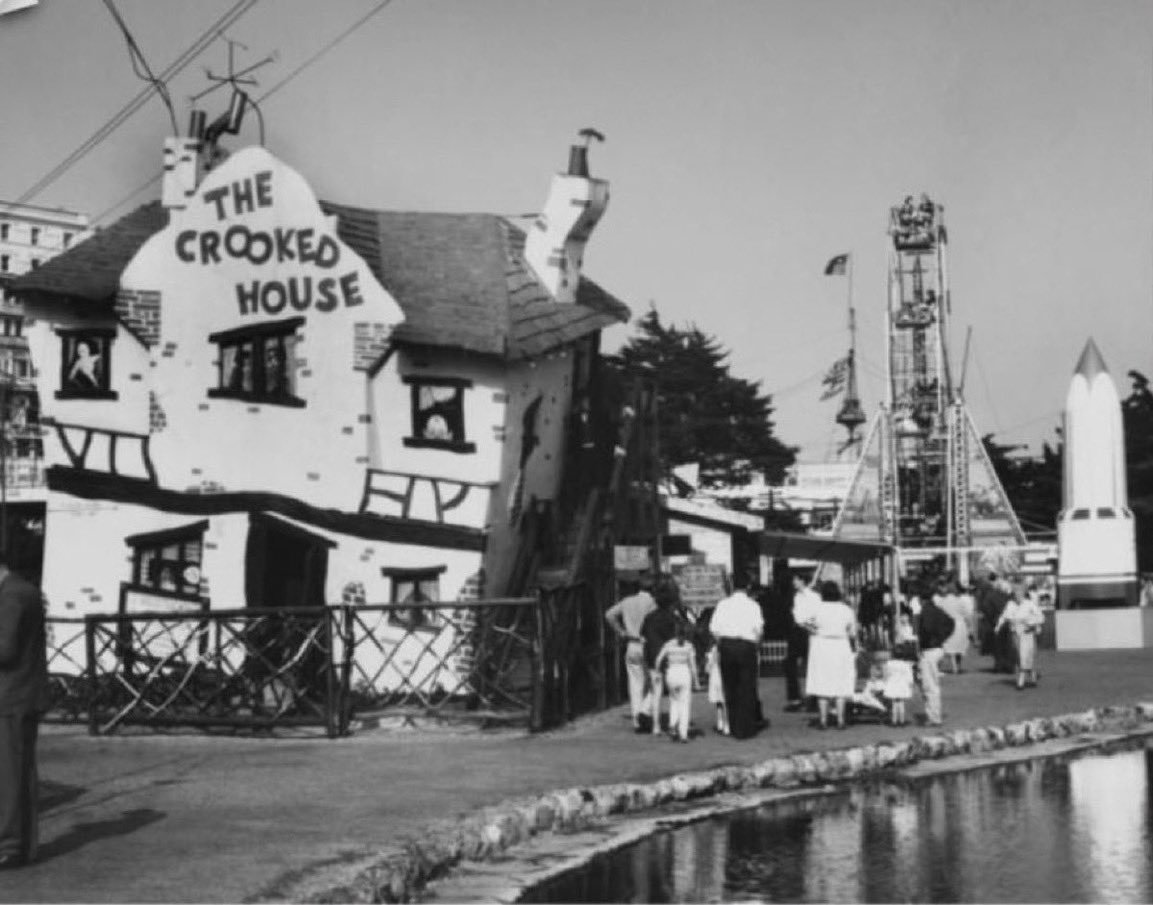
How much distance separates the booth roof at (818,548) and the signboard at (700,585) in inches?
321

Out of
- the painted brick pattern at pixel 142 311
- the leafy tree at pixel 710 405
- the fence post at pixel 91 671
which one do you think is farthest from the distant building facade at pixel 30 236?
the fence post at pixel 91 671

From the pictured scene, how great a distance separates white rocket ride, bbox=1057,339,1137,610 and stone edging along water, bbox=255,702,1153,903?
61.9ft

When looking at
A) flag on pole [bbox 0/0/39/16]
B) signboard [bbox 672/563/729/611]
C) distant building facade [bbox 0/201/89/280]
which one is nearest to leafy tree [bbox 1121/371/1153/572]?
signboard [bbox 672/563/729/611]

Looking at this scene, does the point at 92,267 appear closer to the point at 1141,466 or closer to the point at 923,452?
the point at 1141,466

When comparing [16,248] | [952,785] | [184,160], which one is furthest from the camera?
[16,248]

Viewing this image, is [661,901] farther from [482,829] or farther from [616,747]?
[616,747]

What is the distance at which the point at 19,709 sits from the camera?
33.7 ft

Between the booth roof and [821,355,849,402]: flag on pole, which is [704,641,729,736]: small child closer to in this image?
the booth roof

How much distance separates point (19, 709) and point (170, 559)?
54.8ft

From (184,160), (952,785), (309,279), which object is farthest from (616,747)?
(184,160)

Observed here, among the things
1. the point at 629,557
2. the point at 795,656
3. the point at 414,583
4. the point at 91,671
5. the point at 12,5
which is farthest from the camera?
the point at 414,583

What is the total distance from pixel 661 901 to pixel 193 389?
18.3 meters

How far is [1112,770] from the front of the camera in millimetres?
16922

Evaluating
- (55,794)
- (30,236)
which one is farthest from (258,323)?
(30,236)
